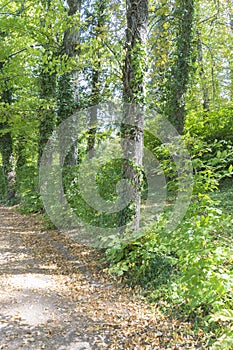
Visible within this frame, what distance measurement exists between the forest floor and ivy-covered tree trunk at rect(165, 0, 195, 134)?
16.4 ft

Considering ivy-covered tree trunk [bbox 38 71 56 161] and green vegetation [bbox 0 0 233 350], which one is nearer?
green vegetation [bbox 0 0 233 350]

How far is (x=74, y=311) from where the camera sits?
146 inches

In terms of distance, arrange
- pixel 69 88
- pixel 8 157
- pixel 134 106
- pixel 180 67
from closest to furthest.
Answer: pixel 134 106, pixel 69 88, pixel 180 67, pixel 8 157

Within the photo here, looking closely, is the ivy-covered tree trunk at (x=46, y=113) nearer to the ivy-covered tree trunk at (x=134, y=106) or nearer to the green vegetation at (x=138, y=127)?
the green vegetation at (x=138, y=127)

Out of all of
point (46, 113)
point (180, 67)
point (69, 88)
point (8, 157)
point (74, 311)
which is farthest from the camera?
point (8, 157)

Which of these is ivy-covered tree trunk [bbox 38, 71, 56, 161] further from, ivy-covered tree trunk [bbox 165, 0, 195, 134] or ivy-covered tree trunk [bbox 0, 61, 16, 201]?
ivy-covered tree trunk [bbox 0, 61, 16, 201]

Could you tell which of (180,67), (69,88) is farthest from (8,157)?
(180,67)

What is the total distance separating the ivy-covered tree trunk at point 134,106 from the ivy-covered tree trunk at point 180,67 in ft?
13.8

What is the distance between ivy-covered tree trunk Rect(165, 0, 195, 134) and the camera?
28.2ft

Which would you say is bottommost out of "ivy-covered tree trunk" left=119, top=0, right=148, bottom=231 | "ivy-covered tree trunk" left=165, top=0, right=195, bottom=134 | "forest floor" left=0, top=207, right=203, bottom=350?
"forest floor" left=0, top=207, right=203, bottom=350

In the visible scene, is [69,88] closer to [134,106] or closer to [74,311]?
[134,106]

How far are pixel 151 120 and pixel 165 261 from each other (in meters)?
5.68

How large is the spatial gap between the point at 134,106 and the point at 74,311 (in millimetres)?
2991

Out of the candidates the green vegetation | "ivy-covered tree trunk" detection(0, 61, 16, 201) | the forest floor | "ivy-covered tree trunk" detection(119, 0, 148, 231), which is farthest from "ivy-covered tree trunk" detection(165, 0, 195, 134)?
"ivy-covered tree trunk" detection(0, 61, 16, 201)
